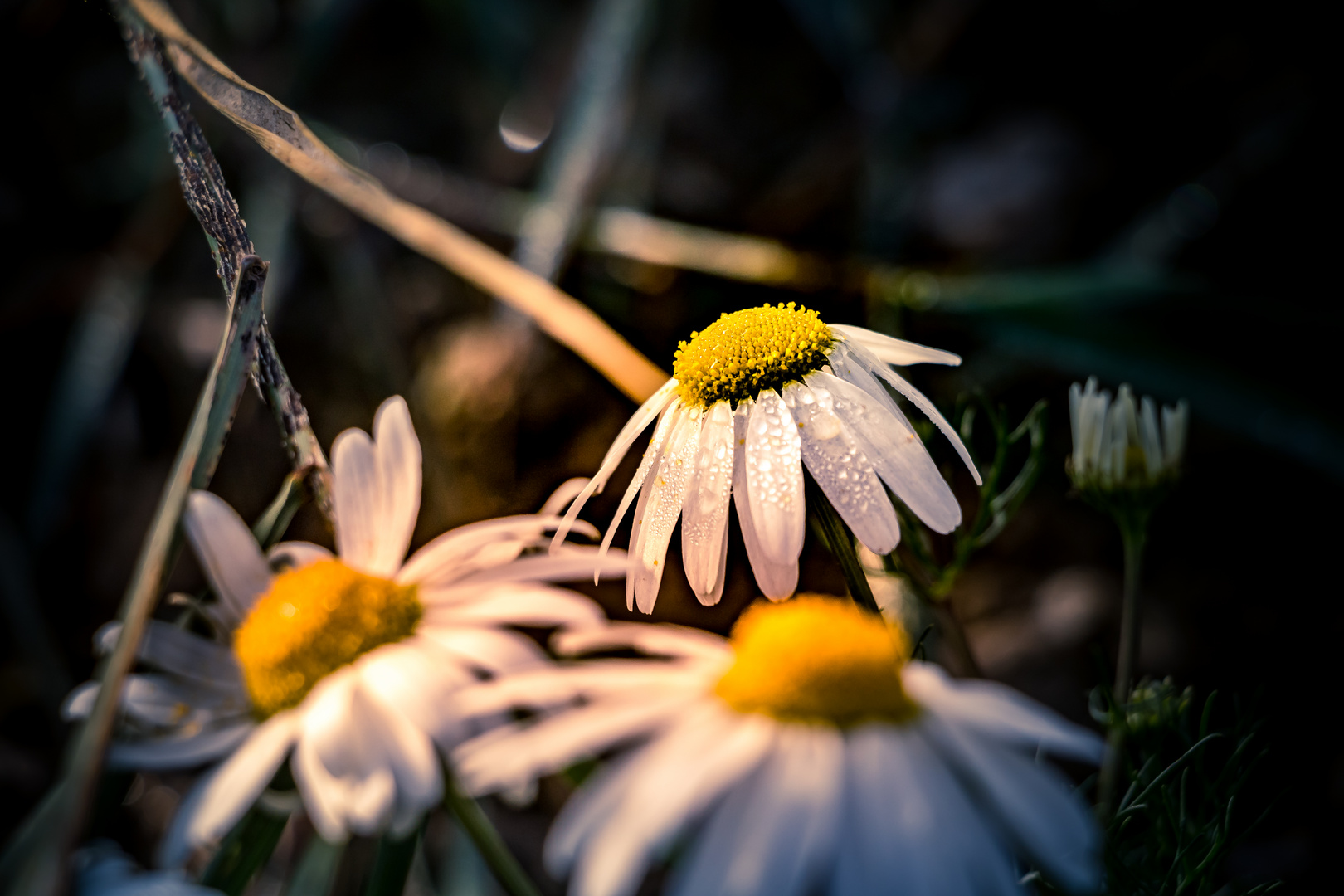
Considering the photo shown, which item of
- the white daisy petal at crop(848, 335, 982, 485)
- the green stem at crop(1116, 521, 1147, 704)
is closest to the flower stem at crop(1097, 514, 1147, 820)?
the green stem at crop(1116, 521, 1147, 704)

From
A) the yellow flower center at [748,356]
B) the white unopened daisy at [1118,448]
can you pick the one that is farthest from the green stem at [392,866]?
the white unopened daisy at [1118,448]

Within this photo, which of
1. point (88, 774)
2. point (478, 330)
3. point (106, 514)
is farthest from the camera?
point (106, 514)

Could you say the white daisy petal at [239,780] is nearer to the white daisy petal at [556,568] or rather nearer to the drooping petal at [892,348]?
the white daisy petal at [556,568]

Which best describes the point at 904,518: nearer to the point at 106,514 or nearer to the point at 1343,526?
the point at 1343,526

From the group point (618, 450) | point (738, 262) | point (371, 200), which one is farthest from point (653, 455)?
point (738, 262)

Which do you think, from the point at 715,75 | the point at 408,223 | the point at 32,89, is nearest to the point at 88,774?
the point at 408,223

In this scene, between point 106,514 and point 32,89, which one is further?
point 32,89
